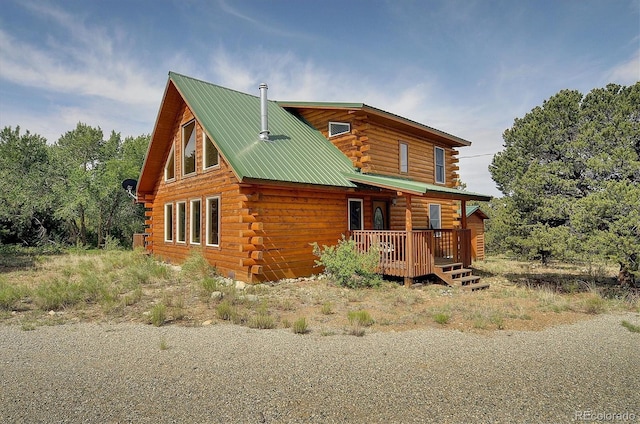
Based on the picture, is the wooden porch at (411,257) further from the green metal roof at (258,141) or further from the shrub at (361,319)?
the shrub at (361,319)

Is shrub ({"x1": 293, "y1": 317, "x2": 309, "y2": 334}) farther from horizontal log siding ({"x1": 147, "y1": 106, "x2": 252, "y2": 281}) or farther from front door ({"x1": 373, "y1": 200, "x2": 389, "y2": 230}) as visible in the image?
front door ({"x1": 373, "y1": 200, "x2": 389, "y2": 230})

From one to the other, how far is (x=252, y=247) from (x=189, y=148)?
6.30 m

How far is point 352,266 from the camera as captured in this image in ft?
36.4

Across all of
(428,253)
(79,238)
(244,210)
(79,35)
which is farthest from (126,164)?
(428,253)

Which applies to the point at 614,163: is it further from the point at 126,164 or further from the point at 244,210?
the point at 126,164

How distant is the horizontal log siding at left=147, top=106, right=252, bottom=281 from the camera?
11.8 metres

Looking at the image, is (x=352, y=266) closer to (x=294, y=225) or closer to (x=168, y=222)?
(x=294, y=225)

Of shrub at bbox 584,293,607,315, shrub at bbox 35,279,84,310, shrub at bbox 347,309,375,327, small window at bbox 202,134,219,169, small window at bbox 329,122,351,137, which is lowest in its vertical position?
shrub at bbox 584,293,607,315

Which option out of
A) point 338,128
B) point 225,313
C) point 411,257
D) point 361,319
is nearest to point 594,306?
point 411,257

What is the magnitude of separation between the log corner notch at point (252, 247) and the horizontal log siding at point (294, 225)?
24 cm

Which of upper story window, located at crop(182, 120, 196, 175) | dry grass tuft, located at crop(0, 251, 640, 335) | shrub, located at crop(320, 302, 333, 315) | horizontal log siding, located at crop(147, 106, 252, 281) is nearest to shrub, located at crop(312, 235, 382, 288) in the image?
dry grass tuft, located at crop(0, 251, 640, 335)

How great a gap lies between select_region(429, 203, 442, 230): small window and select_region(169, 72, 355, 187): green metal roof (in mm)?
5074

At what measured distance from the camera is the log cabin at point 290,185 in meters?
11.6

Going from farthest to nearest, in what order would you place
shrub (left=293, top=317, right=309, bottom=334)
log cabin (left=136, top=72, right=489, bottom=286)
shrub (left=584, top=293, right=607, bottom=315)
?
log cabin (left=136, top=72, right=489, bottom=286) → shrub (left=584, top=293, right=607, bottom=315) → shrub (left=293, top=317, right=309, bottom=334)
